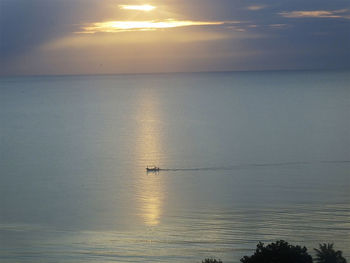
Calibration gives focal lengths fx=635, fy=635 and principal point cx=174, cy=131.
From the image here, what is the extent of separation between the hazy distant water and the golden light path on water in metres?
0.08

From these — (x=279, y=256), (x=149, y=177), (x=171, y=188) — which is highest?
(x=149, y=177)

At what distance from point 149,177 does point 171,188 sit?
2.28 metres

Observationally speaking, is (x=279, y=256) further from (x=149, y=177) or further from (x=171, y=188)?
(x=149, y=177)

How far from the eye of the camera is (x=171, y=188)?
27844 mm

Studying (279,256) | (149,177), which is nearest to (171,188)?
(149,177)

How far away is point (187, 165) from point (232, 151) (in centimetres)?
484

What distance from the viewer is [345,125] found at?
4700cm

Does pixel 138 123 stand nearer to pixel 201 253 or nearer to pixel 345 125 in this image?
pixel 345 125

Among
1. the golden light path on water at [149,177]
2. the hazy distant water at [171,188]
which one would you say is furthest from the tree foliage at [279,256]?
the golden light path on water at [149,177]

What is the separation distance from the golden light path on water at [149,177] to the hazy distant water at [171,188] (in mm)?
76

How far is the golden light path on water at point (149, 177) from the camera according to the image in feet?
77.6

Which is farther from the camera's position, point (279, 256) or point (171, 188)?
point (171, 188)

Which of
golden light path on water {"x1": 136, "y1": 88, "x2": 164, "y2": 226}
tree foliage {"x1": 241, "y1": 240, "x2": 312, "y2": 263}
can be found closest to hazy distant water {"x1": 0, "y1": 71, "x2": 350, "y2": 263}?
golden light path on water {"x1": 136, "y1": 88, "x2": 164, "y2": 226}

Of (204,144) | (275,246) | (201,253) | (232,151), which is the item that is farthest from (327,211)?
(204,144)
